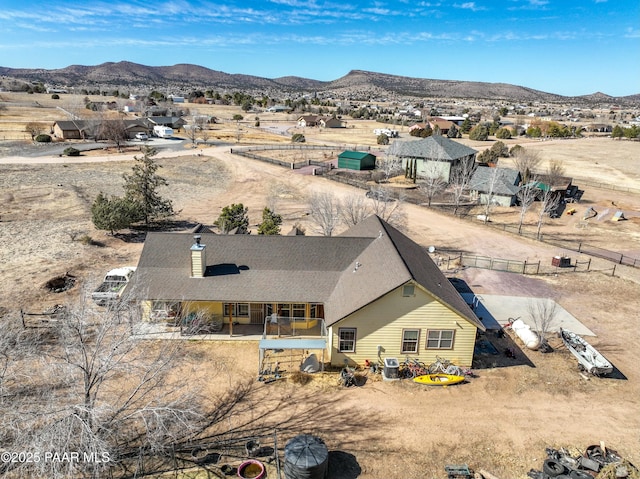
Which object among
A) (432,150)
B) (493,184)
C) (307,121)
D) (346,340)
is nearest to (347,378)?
(346,340)

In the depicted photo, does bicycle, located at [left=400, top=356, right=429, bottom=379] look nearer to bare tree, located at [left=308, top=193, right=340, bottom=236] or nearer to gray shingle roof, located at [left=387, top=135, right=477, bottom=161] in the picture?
bare tree, located at [left=308, top=193, right=340, bottom=236]

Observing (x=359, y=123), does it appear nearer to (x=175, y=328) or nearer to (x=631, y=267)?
(x=631, y=267)

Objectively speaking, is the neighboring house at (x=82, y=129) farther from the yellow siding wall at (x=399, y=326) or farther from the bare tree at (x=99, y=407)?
the yellow siding wall at (x=399, y=326)

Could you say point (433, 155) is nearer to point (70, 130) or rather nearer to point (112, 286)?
point (112, 286)

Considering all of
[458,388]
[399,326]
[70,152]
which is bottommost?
[458,388]

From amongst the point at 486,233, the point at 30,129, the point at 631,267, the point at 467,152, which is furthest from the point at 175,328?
the point at 30,129

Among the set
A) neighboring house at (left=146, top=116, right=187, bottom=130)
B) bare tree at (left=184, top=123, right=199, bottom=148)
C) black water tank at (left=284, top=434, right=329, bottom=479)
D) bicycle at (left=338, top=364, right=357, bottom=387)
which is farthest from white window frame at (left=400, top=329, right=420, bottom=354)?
neighboring house at (left=146, top=116, right=187, bottom=130)

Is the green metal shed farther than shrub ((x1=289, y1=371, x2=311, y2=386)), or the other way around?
the green metal shed
